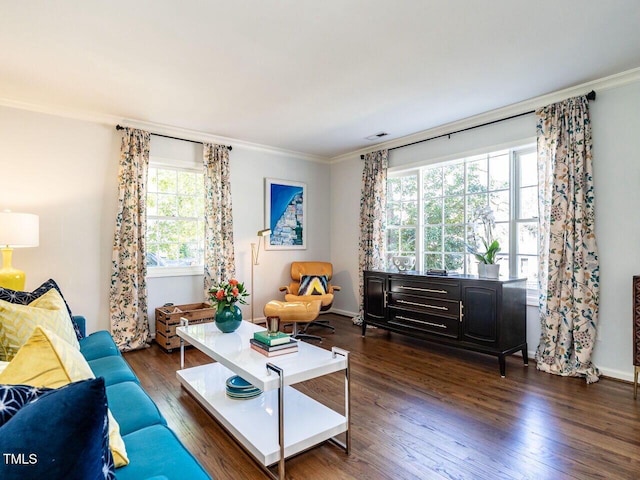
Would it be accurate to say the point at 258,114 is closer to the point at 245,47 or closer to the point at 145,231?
the point at 245,47

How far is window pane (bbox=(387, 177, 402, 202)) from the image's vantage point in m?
5.14

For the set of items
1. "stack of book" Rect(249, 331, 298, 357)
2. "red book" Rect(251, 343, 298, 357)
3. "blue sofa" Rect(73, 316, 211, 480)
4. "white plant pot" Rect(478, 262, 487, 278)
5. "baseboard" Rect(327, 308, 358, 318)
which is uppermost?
"white plant pot" Rect(478, 262, 487, 278)

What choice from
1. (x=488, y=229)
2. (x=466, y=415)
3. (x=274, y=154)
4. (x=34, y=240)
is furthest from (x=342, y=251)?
(x=34, y=240)

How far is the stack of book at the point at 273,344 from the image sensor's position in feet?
7.56

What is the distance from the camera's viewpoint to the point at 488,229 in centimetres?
392

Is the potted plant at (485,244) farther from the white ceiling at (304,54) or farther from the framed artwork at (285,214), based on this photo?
the framed artwork at (285,214)

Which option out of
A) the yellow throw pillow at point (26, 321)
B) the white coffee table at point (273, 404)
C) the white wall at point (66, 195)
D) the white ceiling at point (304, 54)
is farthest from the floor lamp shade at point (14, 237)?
the white coffee table at point (273, 404)

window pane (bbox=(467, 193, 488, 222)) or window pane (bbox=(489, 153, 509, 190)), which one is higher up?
window pane (bbox=(489, 153, 509, 190))

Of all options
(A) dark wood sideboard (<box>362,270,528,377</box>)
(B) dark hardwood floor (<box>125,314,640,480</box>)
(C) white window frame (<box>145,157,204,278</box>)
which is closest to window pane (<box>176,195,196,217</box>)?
(C) white window frame (<box>145,157,204,278</box>)

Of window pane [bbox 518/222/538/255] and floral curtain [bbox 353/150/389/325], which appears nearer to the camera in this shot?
window pane [bbox 518/222/538/255]

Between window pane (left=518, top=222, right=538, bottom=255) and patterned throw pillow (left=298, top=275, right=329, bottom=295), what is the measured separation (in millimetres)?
2509

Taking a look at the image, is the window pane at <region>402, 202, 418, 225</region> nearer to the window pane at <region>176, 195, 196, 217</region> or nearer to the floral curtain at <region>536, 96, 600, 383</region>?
the floral curtain at <region>536, 96, 600, 383</region>

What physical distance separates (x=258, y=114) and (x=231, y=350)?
8.74 ft

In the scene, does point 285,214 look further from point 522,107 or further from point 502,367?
point 502,367
